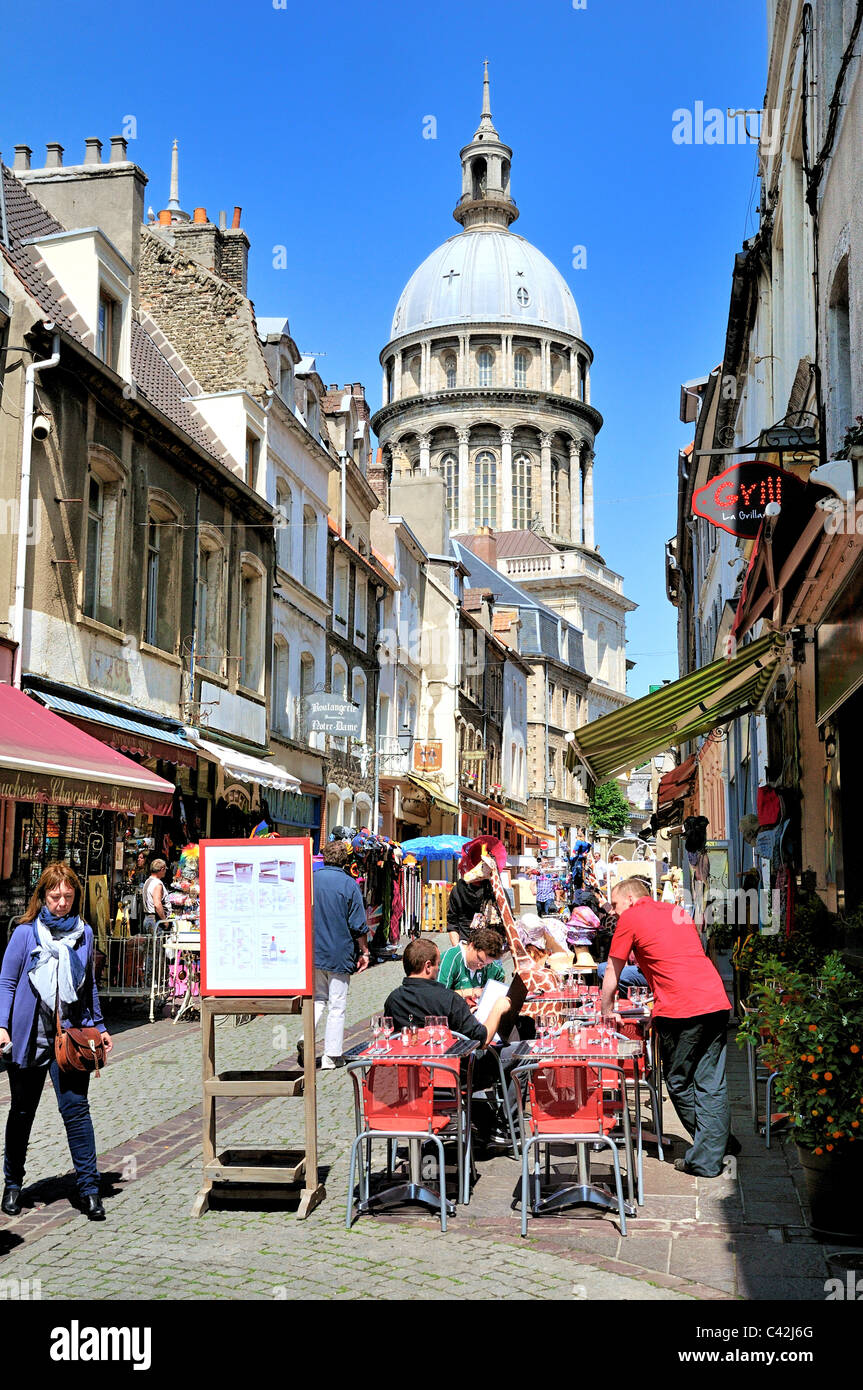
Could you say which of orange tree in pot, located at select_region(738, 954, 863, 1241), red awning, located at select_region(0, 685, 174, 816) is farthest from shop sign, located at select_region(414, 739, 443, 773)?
orange tree in pot, located at select_region(738, 954, 863, 1241)

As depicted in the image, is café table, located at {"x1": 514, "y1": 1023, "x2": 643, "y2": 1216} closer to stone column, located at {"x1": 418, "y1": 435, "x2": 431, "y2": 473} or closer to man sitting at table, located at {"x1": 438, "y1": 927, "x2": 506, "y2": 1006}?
man sitting at table, located at {"x1": 438, "y1": 927, "x2": 506, "y2": 1006}

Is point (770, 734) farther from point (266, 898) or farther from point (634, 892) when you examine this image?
point (266, 898)

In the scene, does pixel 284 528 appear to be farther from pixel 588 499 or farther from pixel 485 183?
pixel 485 183

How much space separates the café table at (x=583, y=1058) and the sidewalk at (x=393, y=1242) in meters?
0.08

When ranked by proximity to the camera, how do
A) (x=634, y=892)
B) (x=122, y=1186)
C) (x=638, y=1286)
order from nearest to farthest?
(x=638, y=1286)
(x=122, y=1186)
(x=634, y=892)

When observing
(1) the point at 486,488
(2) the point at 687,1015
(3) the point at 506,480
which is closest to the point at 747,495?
(2) the point at 687,1015

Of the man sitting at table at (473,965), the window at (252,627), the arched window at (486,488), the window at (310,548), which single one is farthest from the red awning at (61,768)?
the arched window at (486,488)

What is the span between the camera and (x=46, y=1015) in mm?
6531

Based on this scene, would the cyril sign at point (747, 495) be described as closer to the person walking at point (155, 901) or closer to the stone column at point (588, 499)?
the person walking at point (155, 901)

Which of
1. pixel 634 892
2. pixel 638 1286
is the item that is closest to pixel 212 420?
pixel 634 892

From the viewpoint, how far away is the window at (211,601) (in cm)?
1961

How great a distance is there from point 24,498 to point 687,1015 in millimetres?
9164
